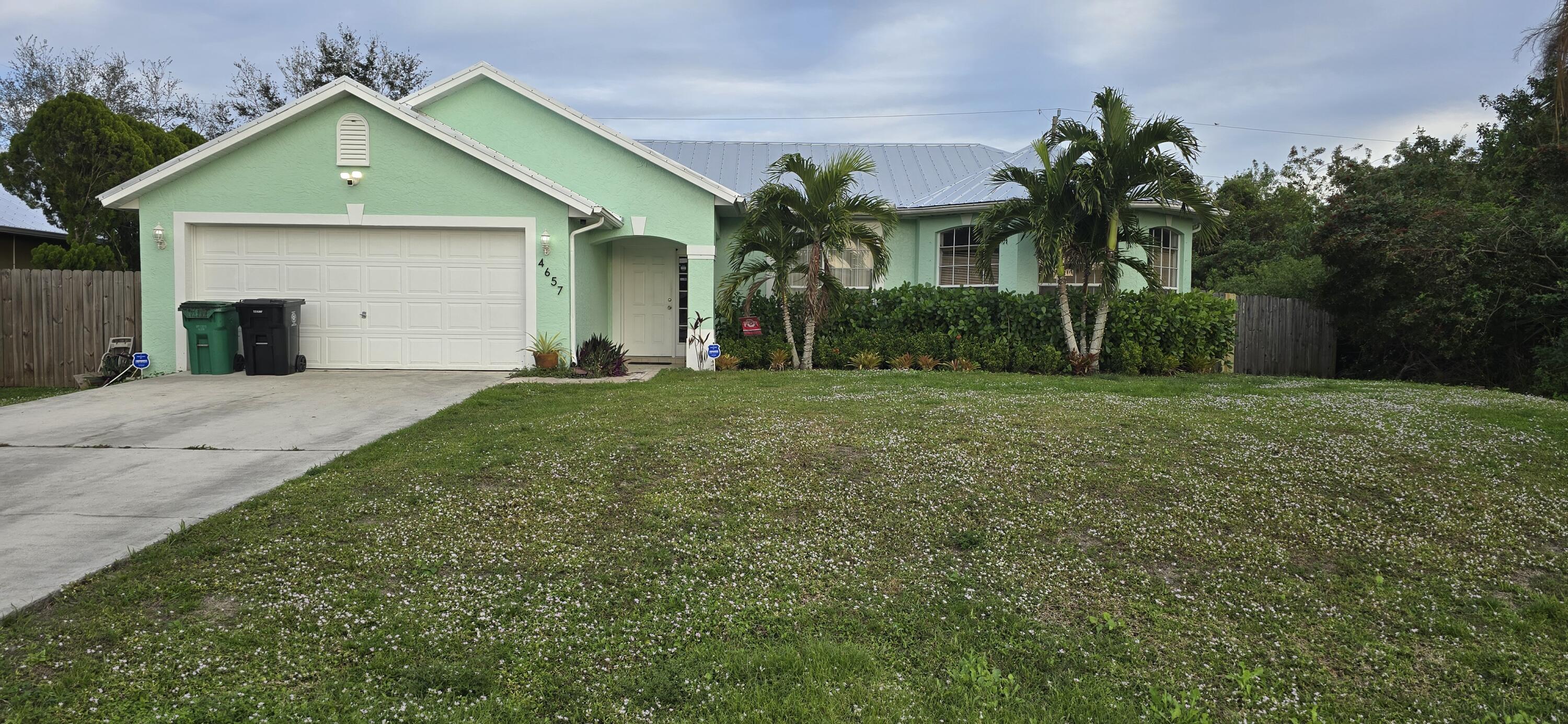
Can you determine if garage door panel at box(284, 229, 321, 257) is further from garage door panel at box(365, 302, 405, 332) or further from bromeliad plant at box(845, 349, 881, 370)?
bromeliad plant at box(845, 349, 881, 370)

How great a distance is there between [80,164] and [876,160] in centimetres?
1492

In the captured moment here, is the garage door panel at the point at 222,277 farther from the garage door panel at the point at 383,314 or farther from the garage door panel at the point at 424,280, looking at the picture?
the garage door panel at the point at 424,280

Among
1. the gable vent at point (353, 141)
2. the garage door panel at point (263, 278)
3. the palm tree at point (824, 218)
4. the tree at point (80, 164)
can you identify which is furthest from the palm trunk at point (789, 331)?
the tree at point (80, 164)

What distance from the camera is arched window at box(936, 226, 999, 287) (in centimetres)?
1655

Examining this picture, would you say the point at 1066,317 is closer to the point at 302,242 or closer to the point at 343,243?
the point at 343,243

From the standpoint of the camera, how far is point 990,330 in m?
14.8

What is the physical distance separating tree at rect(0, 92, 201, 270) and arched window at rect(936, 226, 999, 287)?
47.9 ft

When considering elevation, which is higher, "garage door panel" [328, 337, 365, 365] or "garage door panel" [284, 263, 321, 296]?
"garage door panel" [284, 263, 321, 296]

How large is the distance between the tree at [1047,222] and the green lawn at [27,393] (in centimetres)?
1314

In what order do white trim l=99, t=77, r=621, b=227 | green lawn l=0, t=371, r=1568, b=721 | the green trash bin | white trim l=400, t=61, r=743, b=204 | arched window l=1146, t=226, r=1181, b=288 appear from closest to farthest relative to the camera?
green lawn l=0, t=371, r=1568, b=721 → the green trash bin → white trim l=99, t=77, r=621, b=227 → white trim l=400, t=61, r=743, b=204 → arched window l=1146, t=226, r=1181, b=288

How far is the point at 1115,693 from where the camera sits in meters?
3.43

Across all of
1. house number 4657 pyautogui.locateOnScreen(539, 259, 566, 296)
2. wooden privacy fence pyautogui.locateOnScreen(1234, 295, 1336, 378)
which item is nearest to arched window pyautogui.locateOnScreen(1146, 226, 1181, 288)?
wooden privacy fence pyautogui.locateOnScreen(1234, 295, 1336, 378)

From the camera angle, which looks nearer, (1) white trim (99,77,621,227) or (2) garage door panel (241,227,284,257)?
(1) white trim (99,77,621,227)

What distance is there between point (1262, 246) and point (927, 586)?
2830 cm
